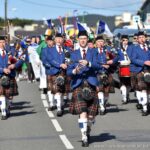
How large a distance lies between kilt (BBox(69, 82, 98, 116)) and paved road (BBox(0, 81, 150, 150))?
0.53 m

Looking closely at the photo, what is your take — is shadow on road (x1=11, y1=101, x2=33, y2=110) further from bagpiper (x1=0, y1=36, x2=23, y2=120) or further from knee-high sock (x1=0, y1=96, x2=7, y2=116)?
knee-high sock (x1=0, y1=96, x2=7, y2=116)

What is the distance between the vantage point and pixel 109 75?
15328 mm

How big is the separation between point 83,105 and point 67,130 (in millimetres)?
1923

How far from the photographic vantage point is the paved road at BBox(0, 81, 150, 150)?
10555 mm

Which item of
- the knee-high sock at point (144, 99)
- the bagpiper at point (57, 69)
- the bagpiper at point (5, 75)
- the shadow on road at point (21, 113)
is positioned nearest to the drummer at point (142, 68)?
the knee-high sock at point (144, 99)

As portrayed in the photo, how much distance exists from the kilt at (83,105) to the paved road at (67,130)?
20.8 inches

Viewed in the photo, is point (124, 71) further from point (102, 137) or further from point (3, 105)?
point (102, 137)

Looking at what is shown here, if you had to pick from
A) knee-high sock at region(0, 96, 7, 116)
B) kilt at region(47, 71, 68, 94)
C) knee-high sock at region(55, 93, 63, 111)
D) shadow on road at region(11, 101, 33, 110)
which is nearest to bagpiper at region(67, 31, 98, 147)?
knee-high sock at region(0, 96, 7, 116)

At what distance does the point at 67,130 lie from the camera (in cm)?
1238

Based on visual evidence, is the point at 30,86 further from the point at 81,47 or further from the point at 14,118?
the point at 81,47

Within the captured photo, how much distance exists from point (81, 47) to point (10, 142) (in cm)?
200

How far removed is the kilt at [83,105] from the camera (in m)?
10.5

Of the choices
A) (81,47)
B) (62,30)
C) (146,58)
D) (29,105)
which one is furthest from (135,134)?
(62,30)

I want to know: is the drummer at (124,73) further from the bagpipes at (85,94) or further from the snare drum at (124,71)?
the bagpipes at (85,94)
